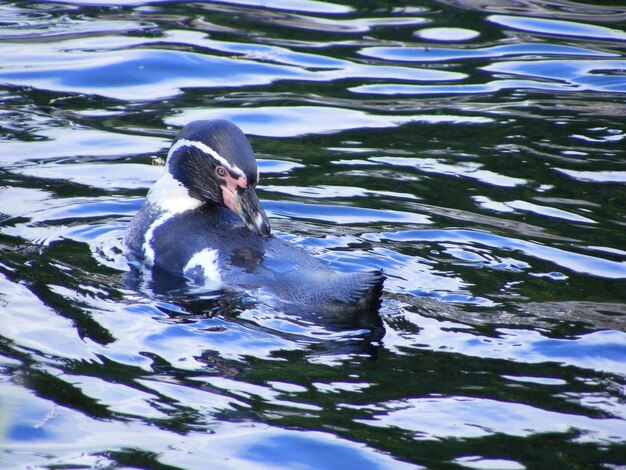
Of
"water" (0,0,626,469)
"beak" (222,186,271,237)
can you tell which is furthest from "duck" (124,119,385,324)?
"water" (0,0,626,469)

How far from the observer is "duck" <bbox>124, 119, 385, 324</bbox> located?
5.61 meters

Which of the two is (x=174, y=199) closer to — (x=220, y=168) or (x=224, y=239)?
(x=220, y=168)

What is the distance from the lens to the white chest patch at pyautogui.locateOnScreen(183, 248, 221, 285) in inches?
240

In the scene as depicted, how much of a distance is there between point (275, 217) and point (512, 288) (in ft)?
6.75

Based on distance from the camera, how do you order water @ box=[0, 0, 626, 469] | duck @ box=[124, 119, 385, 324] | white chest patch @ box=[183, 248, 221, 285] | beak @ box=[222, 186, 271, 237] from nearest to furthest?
water @ box=[0, 0, 626, 469]
duck @ box=[124, 119, 385, 324]
white chest patch @ box=[183, 248, 221, 285]
beak @ box=[222, 186, 271, 237]

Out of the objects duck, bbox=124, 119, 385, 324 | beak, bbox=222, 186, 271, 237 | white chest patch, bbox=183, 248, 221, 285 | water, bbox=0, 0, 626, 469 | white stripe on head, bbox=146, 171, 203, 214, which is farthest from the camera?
white stripe on head, bbox=146, 171, 203, 214

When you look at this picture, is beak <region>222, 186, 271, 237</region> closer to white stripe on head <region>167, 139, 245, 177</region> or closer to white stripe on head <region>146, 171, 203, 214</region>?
white stripe on head <region>167, 139, 245, 177</region>

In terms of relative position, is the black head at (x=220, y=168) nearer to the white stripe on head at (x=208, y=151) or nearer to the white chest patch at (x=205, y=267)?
the white stripe on head at (x=208, y=151)

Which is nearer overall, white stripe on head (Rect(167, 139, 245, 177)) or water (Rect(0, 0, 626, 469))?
water (Rect(0, 0, 626, 469))

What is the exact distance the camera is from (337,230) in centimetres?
723

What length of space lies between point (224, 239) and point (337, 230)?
112 cm

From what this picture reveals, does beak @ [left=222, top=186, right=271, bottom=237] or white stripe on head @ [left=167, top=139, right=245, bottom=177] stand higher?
white stripe on head @ [left=167, top=139, right=245, bottom=177]

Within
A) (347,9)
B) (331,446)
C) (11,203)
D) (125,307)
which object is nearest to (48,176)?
(11,203)

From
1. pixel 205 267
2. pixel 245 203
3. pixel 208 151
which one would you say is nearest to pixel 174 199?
pixel 208 151
